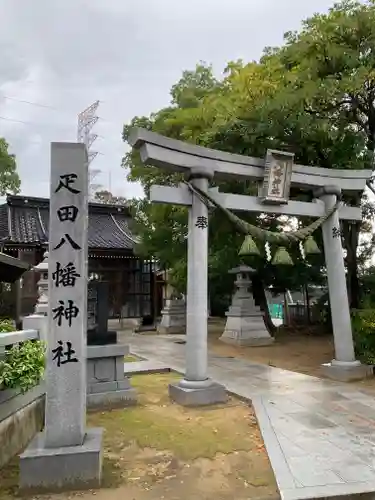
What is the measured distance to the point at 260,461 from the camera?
4.78 metres

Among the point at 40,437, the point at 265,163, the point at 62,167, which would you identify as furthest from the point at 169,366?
the point at 62,167

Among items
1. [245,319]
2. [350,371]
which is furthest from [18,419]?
[245,319]

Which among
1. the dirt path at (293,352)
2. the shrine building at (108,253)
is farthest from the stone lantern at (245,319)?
the shrine building at (108,253)

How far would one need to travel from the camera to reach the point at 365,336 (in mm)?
9562

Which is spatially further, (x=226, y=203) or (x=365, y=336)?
(x=365, y=336)

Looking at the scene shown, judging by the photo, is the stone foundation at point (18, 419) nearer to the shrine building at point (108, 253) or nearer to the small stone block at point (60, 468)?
the small stone block at point (60, 468)

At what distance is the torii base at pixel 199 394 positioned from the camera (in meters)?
7.14

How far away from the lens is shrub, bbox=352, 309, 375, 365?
940 cm

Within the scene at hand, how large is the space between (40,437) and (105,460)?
786mm

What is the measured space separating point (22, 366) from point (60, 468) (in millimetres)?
1457

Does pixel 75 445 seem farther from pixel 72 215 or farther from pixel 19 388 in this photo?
pixel 72 215

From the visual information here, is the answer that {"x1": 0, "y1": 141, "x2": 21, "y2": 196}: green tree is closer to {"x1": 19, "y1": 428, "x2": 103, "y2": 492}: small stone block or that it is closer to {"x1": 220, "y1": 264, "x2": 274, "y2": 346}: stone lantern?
{"x1": 220, "y1": 264, "x2": 274, "y2": 346}: stone lantern

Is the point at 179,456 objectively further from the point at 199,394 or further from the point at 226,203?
the point at 226,203

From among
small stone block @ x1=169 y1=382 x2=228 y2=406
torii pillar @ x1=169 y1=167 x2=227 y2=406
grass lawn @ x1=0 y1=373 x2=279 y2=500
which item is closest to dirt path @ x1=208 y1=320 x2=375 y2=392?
small stone block @ x1=169 y1=382 x2=228 y2=406
